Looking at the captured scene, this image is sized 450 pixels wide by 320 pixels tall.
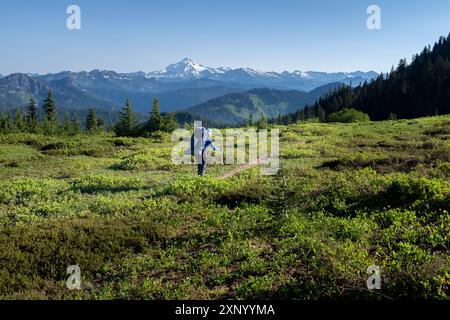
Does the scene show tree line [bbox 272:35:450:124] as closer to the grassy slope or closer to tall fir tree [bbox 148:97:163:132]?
tall fir tree [bbox 148:97:163:132]

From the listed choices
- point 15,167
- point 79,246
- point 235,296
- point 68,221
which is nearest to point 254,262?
point 235,296

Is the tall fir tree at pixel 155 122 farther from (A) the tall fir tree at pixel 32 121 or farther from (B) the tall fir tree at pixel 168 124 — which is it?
(A) the tall fir tree at pixel 32 121

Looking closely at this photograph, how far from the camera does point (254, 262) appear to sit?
1006 centimetres

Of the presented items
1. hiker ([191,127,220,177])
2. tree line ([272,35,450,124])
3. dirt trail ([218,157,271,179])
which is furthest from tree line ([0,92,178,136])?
tree line ([272,35,450,124])

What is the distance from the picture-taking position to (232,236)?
12.0 metres

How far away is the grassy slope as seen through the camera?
8742mm

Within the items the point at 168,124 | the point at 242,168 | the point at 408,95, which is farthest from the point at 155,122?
the point at 408,95

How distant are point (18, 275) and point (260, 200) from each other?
9.38m

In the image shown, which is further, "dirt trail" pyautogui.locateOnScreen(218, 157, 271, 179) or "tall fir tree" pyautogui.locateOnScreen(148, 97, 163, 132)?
"tall fir tree" pyautogui.locateOnScreen(148, 97, 163, 132)

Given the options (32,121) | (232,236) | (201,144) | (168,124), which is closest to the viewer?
(232,236)

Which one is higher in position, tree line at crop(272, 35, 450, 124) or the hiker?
tree line at crop(272, 35, 450, 124)

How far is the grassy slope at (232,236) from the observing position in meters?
8.74

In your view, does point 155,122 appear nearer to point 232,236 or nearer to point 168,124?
point 168,124

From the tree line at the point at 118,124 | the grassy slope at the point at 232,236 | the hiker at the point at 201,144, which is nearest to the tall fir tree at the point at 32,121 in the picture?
the tree line at the point at 118,124
